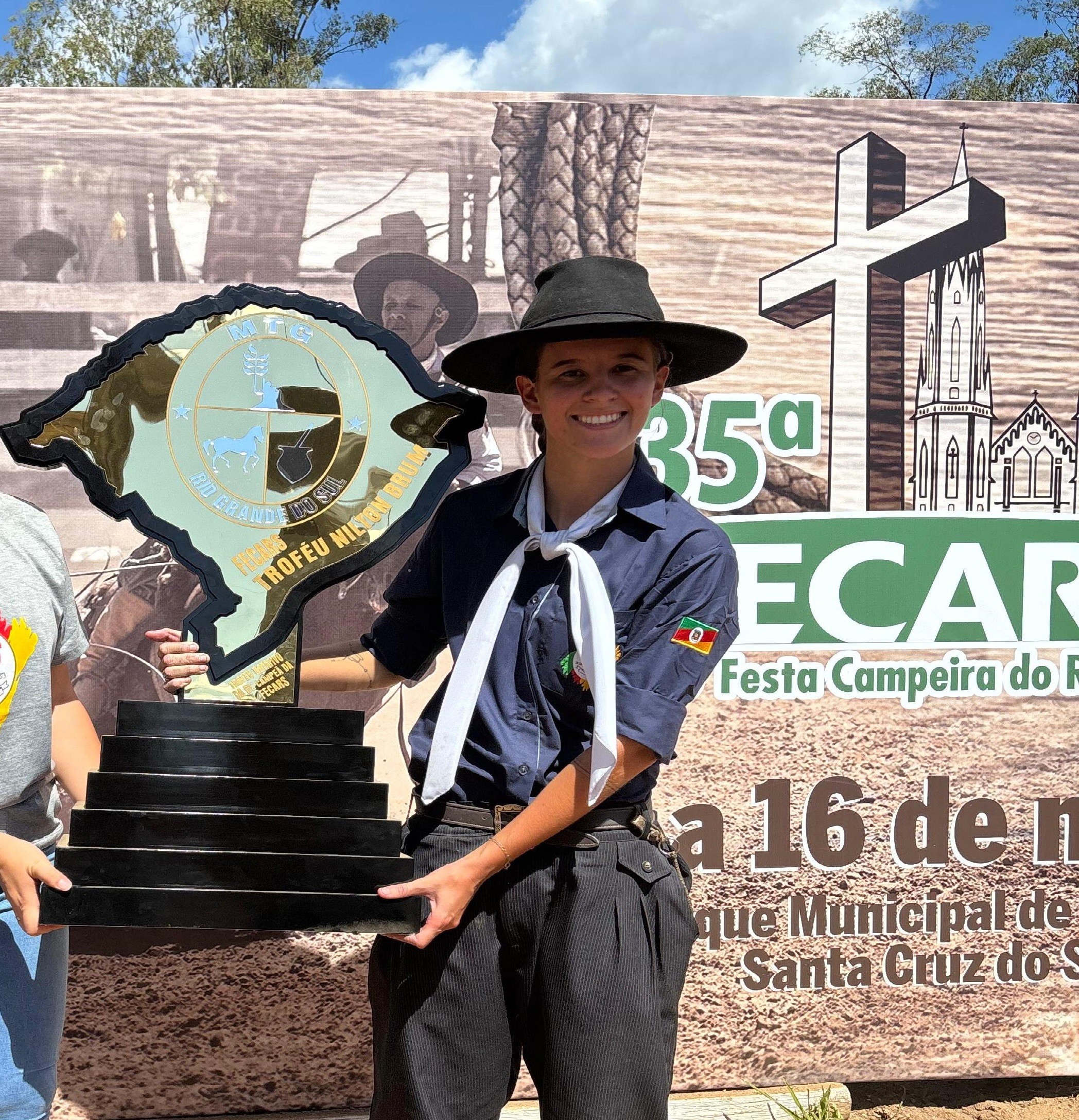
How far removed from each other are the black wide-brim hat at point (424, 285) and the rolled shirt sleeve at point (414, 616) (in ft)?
3.03

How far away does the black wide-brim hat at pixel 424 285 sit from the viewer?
8.61 ft

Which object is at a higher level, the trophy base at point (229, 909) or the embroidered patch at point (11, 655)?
the embroidered patch at point (11, 655)

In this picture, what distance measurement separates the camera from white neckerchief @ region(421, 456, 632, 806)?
1.52m

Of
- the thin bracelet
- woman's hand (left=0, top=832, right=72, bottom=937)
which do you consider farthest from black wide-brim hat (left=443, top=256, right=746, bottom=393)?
woman's hand (left=0, top=832, right=72, bottom=937)

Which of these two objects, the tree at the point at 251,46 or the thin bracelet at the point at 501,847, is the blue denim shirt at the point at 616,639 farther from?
the tree at the point at 251,46


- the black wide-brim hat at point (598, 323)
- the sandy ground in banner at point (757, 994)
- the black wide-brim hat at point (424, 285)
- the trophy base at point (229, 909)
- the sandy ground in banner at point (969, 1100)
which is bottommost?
the sandy ground in banner at point (969, 1100)

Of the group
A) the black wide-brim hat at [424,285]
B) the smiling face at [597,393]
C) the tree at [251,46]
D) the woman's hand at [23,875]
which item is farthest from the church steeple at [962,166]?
the tree at [251,46]

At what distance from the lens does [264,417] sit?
1736 millimetres

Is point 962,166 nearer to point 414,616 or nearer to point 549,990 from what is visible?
point 414,616

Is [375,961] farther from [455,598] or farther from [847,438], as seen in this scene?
[847,438]

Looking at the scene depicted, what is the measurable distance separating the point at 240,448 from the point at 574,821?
758 mm

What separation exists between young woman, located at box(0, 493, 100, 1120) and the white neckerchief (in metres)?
0.55

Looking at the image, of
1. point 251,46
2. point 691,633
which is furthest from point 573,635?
point 251,46

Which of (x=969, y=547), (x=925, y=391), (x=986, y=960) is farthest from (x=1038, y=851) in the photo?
(x=925, y=391)
